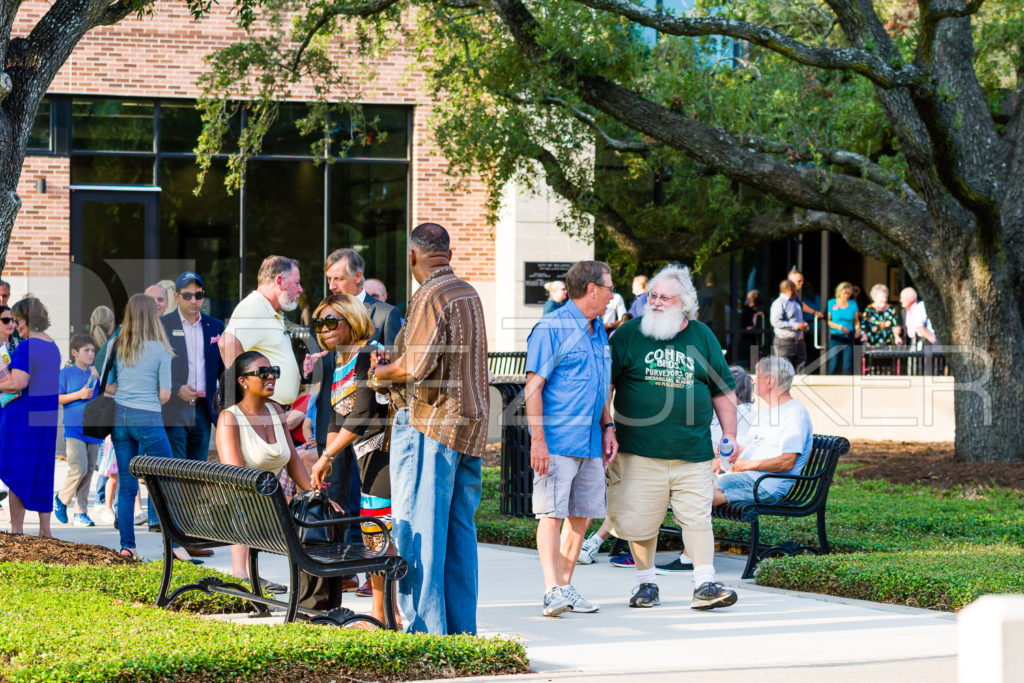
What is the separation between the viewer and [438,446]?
5.79 metres

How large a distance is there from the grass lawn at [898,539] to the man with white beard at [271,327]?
107 inches

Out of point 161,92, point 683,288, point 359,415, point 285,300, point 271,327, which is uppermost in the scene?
point 161,92

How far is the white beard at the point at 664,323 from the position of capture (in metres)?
7.22

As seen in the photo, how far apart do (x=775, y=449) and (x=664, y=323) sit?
2196mm

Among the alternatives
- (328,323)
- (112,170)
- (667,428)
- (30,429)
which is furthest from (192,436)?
(112,170)

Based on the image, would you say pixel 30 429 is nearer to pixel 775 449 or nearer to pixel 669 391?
pixel 669 391

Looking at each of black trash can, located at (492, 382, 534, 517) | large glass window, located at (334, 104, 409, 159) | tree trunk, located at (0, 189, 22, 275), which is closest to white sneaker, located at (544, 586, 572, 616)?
black trash can, located at (492, 382, 534, 517)

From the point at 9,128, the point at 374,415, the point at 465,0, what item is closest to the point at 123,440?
the point at 9,128

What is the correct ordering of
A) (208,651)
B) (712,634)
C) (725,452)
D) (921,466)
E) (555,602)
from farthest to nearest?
(921,466) < (725,452) < (555,602) < (712,634) < (208,651)

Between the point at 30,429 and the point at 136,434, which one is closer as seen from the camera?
the point at 136,434

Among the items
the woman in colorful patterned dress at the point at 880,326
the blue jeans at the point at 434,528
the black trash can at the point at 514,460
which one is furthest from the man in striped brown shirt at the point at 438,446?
the woman in colorful patterned dress at the point at 880,326

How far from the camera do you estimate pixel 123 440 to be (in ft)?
28.9

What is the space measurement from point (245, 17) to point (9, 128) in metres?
2.62

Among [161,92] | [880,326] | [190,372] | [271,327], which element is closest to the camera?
[271,327]
